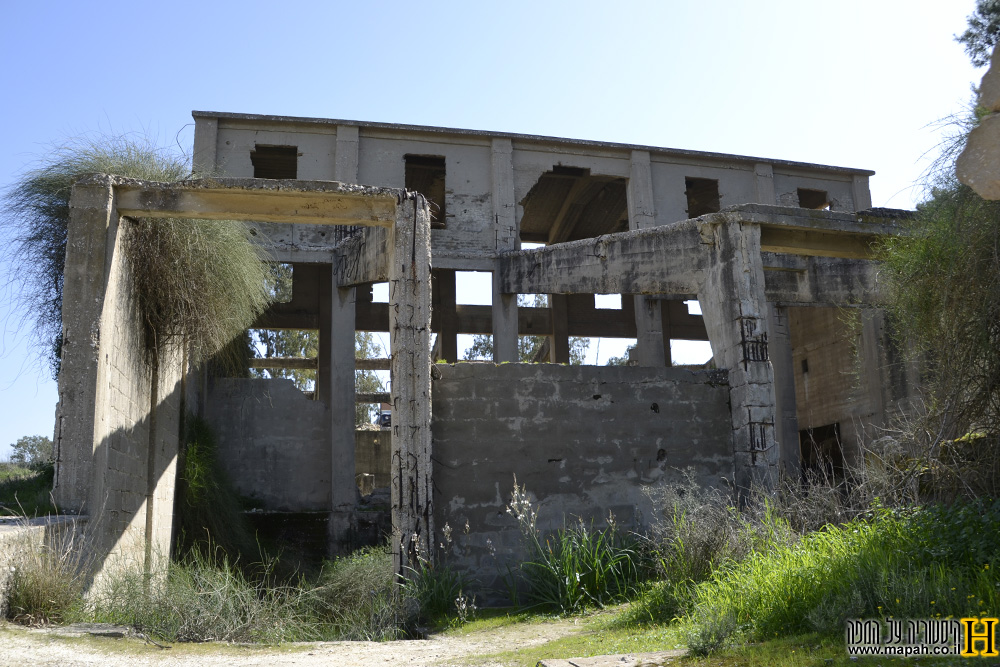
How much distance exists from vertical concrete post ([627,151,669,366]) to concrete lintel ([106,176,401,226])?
30.3 ft

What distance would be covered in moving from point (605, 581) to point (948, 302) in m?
3.72

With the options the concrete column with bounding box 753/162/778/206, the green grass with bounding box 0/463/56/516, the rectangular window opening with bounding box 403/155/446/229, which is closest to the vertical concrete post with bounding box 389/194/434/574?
the green grass with bounding box 0/463/56/516

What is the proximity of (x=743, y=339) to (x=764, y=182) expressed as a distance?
32.4 feet

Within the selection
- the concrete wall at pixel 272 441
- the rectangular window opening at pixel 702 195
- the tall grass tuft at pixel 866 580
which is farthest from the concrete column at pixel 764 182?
the tall grass tuft at pixel 866 580

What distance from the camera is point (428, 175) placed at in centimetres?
1884

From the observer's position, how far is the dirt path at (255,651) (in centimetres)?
484

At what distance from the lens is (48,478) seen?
34.7 feet

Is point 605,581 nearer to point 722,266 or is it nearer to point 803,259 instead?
point 722,266

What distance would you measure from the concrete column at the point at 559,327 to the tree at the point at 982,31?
1036 centimetres

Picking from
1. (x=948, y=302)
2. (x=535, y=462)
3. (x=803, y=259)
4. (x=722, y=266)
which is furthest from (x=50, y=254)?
(x=803, y=259)

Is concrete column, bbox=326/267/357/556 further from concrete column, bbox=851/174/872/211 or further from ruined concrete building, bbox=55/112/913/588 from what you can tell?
concrete column, bbox=851/174/872/211

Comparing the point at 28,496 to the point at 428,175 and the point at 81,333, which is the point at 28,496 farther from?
the point at 428,175

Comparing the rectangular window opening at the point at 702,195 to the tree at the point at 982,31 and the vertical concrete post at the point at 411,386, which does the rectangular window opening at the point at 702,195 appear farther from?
the vertical concrete post at the point at 411,386

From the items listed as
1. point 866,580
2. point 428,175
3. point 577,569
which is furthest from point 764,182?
point 866,580
